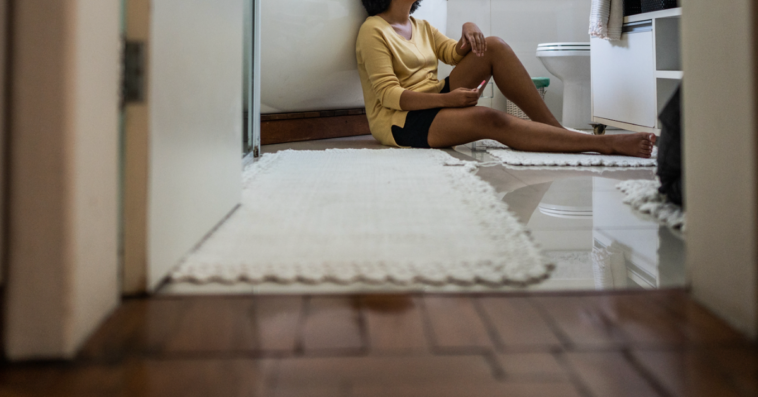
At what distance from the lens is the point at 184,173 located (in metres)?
0.72

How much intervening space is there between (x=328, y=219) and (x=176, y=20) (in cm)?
42

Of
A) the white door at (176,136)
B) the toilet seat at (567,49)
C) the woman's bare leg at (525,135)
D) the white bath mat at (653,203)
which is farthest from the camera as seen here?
the toilet seat at (567,49)

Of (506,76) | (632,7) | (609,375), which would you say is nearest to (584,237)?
(609,375)

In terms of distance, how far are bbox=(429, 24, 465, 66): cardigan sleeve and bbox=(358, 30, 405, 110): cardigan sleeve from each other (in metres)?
0.34

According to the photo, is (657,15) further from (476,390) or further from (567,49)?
(476,390)

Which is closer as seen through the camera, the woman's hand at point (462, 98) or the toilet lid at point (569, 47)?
the woman's hand at point (462, 98)

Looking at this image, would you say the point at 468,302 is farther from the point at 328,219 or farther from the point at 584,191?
the point at 584,191

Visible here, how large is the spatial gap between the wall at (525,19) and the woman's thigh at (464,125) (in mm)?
1768

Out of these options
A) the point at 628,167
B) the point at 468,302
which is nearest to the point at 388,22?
the point at 628,167

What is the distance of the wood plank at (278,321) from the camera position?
501 millimetres

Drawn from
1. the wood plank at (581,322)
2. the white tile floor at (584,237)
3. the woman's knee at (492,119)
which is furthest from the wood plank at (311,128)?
the wood plank at (581,322)

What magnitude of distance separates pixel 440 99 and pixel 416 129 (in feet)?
0.59

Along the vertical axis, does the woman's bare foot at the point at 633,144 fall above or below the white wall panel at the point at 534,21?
below

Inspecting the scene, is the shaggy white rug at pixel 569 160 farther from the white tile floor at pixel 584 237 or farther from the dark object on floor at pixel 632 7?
the dark object on floor at pixel 632 7
